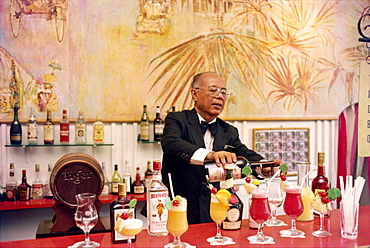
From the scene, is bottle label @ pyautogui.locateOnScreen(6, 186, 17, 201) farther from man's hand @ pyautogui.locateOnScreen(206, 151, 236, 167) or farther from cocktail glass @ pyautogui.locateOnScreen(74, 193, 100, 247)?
man's hand @ pyautogui.locateOnScreen(206, 151, 236, 167)

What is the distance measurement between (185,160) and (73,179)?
775mm

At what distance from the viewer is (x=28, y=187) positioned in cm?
363

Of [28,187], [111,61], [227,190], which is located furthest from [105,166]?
[227,190]

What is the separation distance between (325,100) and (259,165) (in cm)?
275

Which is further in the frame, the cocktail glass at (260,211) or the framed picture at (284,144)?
the framed picture at (284,144)

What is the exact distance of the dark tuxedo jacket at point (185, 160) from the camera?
2738 mm

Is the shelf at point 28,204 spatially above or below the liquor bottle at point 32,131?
below

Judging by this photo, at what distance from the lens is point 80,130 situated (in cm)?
382

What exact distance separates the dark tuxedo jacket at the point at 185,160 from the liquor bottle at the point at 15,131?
1.53 m

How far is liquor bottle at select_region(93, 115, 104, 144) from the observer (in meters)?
3.87

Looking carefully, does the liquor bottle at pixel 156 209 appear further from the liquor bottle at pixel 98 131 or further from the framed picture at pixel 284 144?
the framed picture at pixel 284 144

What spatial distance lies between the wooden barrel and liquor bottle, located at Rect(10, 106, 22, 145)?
1367 millimetres

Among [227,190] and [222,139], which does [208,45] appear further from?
[227,190]

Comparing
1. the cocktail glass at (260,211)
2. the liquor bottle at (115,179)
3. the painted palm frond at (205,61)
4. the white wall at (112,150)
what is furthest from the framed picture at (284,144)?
the cocktail glass at (260,211)
